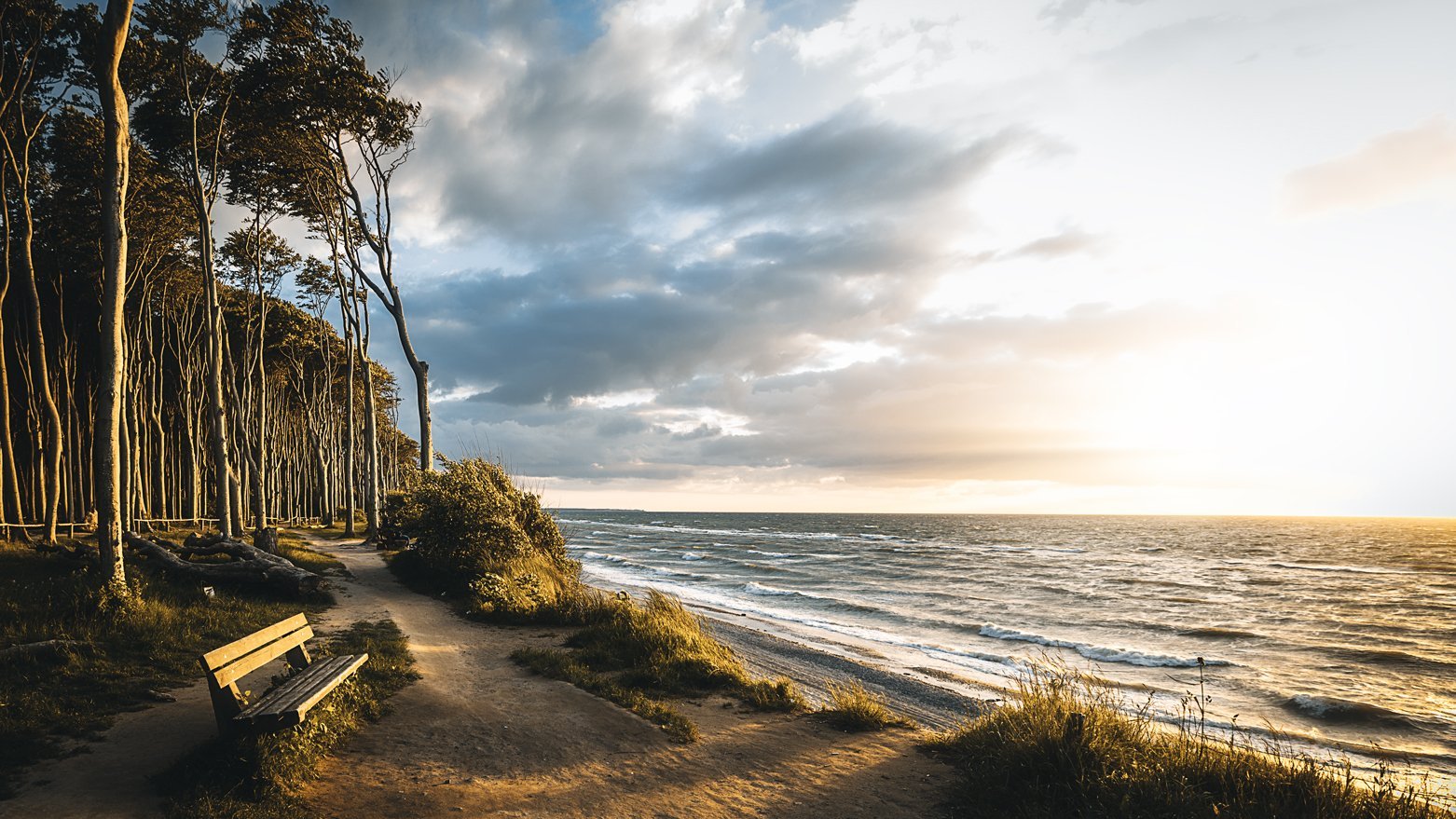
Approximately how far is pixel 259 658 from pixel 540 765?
2.70 meters

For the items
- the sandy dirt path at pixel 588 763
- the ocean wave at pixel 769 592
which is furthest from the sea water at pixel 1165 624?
the sandy dirt path at pixel 588 763

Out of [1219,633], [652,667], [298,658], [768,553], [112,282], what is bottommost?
[768,553]

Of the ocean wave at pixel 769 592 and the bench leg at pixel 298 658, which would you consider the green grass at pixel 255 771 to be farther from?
the ocean wave at pixel 769 592

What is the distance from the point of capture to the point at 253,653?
19.3 ft

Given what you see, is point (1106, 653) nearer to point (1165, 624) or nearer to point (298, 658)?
point (1165, 624)

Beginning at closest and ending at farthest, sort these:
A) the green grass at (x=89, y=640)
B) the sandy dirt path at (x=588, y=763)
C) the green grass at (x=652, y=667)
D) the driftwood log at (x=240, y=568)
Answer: the sandy dirt path at (x=588, y=763) < the green grass at (x=89, y=640) < the green grass at (x=652, y=667) < the driftwood log at (x=240, y=568)

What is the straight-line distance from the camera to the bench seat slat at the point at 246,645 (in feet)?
16.7

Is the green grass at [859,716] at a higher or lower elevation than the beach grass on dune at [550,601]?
lower

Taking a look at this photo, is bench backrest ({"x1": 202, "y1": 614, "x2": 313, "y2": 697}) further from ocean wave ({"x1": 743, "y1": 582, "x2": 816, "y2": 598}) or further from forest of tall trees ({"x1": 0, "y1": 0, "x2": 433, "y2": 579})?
ocean wave ({"x1": 743, "y1": 582, "x2": 816, "y2": 598})

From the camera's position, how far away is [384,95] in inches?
798

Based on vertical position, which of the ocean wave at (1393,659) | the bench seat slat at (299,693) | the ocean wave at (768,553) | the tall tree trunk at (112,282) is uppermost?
the tall tree trunk at (112,282)

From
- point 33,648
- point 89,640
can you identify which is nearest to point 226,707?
point 33,648

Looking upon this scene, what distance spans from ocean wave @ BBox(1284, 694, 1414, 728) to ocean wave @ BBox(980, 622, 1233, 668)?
249 cm

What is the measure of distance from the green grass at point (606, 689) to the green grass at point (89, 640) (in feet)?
12.8
